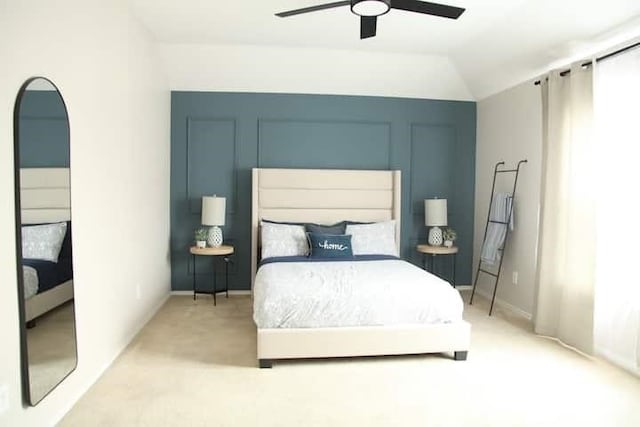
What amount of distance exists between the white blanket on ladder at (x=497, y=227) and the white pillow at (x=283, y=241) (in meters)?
2.06

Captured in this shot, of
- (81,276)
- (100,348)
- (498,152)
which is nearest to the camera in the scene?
(81,276)

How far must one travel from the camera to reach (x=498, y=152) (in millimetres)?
5168

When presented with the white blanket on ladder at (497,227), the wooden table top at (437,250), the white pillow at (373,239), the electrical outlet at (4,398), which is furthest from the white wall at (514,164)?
Result: the electrical outlet at (4,398)

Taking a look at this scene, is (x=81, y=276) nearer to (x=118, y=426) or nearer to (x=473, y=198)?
(x=118, y=426)

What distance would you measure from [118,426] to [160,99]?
11.4ft

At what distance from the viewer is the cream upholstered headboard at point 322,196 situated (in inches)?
204

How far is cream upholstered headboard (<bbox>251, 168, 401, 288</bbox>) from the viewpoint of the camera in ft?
17.0

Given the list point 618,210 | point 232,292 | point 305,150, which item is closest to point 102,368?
point 232,292

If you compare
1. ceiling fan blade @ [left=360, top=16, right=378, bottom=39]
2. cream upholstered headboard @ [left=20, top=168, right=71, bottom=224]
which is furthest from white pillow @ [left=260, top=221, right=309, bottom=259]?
cream upholstered headboard @ [left=20, top=168, right=71, bottom=224]

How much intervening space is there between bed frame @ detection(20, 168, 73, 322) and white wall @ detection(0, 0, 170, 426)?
0.10 m

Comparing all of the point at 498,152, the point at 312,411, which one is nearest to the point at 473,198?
the point at 498,152

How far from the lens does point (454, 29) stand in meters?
4.20

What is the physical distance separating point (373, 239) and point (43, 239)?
3360mm

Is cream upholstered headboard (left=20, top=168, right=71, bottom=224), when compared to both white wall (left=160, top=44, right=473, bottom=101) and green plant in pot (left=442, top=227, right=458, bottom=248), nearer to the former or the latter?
white wall (left=160, top=44, right=473, bottom=101)
